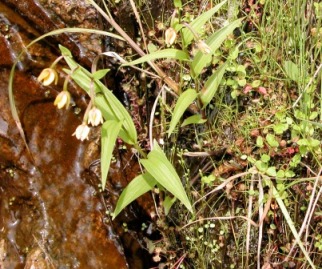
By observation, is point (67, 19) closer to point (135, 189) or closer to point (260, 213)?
point (135, 189)

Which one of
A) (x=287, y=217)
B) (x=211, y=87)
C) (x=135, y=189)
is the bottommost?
(x=287, y=217)

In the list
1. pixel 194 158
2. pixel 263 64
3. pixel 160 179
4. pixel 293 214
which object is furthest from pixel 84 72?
pixel 293 214

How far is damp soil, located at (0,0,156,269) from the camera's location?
6.73 feet

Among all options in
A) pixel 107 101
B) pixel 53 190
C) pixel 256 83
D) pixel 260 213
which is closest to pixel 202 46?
pixel 107 101

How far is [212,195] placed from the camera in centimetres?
200

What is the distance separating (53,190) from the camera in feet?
6.86

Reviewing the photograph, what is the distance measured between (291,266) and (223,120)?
60 cm

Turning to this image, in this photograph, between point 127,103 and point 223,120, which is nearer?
point 223,120

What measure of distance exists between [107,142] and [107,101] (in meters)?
0.18

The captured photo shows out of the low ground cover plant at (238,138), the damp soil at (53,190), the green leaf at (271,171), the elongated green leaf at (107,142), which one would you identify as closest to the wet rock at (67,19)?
the damp soil at (53,190)

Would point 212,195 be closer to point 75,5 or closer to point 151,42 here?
point 151,42

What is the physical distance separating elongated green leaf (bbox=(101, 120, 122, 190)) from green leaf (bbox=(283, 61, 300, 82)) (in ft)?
2.29

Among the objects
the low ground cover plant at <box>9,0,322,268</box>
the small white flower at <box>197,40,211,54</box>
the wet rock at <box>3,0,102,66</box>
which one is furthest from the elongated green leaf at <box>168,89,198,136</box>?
the wet rock at <box>3,0,102,66</box>

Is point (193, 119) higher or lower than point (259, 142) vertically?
higher
